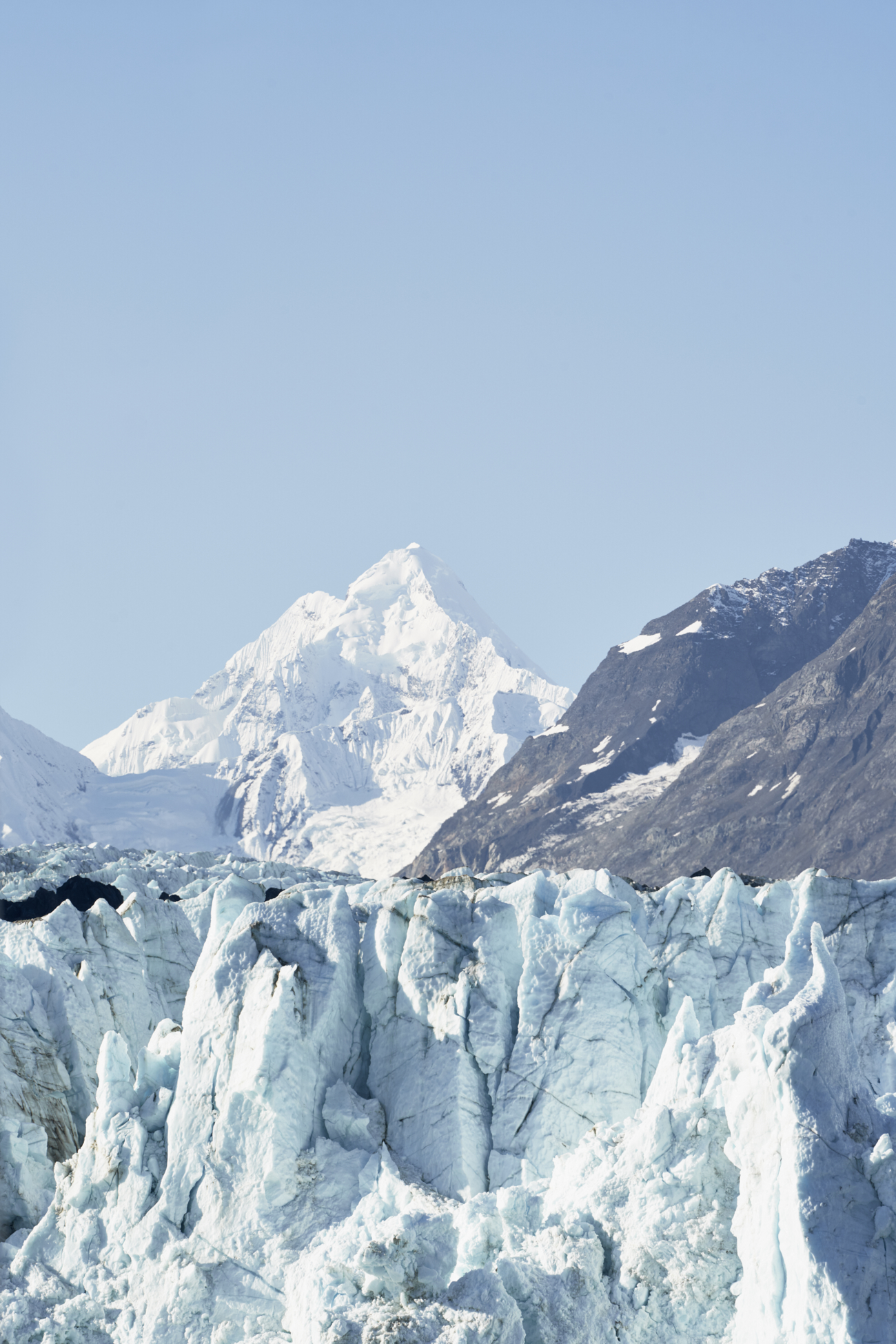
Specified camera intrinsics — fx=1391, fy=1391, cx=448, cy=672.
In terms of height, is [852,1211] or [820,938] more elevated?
[820,938]

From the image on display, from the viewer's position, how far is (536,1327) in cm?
2981

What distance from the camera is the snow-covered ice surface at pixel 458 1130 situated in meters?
29.3

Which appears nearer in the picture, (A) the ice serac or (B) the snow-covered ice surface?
(A) the ice serac

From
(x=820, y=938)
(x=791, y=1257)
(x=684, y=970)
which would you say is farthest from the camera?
(x=684, y=970)

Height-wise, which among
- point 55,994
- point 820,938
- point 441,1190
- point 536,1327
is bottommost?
point 536,1327

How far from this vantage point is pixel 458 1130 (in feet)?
122

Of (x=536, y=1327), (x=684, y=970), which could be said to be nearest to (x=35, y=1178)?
(x=536, y=1327)

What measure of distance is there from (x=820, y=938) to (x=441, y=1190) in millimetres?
12062

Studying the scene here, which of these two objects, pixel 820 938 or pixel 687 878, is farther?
pixel 687 878

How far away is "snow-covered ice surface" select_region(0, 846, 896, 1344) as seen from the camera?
29.3 metres

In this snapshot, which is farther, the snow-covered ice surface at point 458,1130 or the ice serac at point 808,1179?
the snow-covered ice surface at point 458,1130

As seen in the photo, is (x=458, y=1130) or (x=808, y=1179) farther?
(x=458, y=1130)

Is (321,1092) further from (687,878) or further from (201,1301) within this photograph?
(687,878)

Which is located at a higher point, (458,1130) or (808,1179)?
(458,1130)
